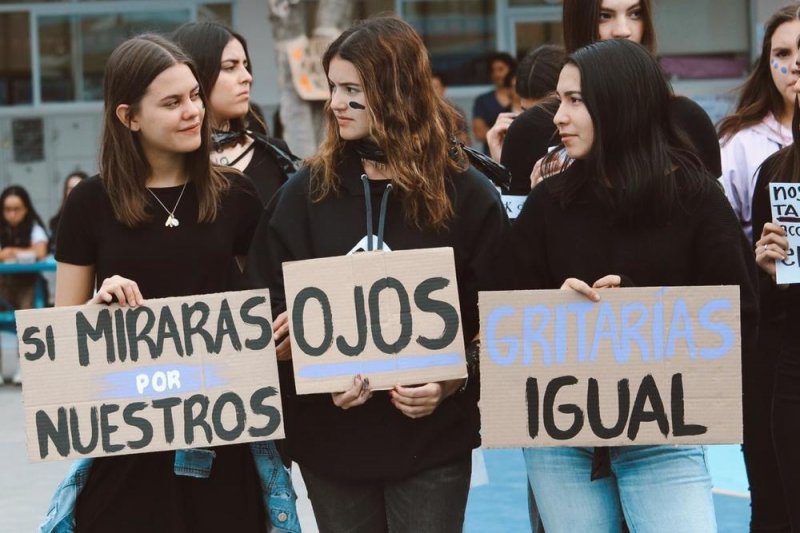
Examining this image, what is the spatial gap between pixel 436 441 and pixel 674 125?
3.48 feet

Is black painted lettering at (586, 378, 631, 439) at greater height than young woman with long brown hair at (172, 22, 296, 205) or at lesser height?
lesser

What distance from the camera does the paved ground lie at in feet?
23.6

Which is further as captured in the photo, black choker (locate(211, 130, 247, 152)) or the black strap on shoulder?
the black strap on shoulder

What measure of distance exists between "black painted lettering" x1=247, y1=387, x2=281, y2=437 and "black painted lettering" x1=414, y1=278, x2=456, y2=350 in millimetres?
444

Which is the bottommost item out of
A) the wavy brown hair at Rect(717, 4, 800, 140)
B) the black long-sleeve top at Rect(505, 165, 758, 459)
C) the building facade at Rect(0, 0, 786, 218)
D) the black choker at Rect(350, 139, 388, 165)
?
the black long-sleeve top at Rect(505, 165, 758, 459)

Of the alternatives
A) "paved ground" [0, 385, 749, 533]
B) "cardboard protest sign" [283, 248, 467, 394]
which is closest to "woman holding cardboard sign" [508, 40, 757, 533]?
"cardboard protest sign" [283, 248, 467, 394]

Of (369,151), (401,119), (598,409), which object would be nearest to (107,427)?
(369,151)

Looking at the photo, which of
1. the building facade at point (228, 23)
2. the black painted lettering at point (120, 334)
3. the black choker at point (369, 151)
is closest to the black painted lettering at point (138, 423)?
the black painted lettering at point (120, 334)

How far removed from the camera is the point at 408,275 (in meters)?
3.85

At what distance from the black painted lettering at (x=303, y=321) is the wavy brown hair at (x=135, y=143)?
1.67 feet

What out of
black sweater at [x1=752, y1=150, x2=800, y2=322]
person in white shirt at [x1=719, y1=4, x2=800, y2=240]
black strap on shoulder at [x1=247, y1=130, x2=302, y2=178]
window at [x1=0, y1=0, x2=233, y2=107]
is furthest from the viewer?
window at [x1=0, y1=0, x2=233, y2=107]

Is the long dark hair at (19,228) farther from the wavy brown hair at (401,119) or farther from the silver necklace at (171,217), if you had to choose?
the wavy brown hair at (401,119)

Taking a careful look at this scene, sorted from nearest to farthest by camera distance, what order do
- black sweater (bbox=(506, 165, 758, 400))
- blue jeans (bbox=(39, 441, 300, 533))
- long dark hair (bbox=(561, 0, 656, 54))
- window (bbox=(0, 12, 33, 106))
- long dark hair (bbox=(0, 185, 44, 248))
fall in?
black sweater (bbox=(506, 165, 758, 400)), blue jeans (bbox=(39, 441, 300, 533)), long dark hair (bbox=(561, 0, 656, 54)), long dark hair (bbox=(0, 185, 44, 248)), window (bbox=(0, 12, 33, 106))

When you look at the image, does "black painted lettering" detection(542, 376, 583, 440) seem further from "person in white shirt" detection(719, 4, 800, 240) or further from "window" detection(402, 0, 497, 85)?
"window" detection(402, 0, 497, 85)
